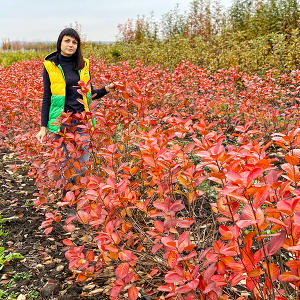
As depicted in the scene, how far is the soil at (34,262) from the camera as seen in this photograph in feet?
7.28

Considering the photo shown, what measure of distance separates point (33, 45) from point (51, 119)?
26606 millimetres

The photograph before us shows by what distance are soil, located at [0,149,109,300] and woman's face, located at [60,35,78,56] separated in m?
1.60

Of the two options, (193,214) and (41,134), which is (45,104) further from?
(193,214)

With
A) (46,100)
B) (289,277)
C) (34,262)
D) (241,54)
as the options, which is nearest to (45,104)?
(46,100)

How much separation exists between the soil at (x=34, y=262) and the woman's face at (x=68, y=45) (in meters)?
1.60

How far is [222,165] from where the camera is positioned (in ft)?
4.54

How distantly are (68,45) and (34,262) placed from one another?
1946 mm

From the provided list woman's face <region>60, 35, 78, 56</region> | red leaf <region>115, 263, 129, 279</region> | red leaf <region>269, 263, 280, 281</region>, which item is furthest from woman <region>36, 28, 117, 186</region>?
red leaf <region>269, 263, 280, 281</region>

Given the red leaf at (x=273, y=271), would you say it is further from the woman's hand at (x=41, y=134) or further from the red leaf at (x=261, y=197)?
the woman's hand at (x=41, y=134)

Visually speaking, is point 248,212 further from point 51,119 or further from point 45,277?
point 51,119

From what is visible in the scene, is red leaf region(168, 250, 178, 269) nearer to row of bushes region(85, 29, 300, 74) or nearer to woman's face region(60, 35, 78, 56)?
woman's face region(60, 35, 78, 56)

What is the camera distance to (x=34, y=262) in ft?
8.35

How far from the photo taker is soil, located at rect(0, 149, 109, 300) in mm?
2219

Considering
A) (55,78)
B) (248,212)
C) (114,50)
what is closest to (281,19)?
(114,50)
